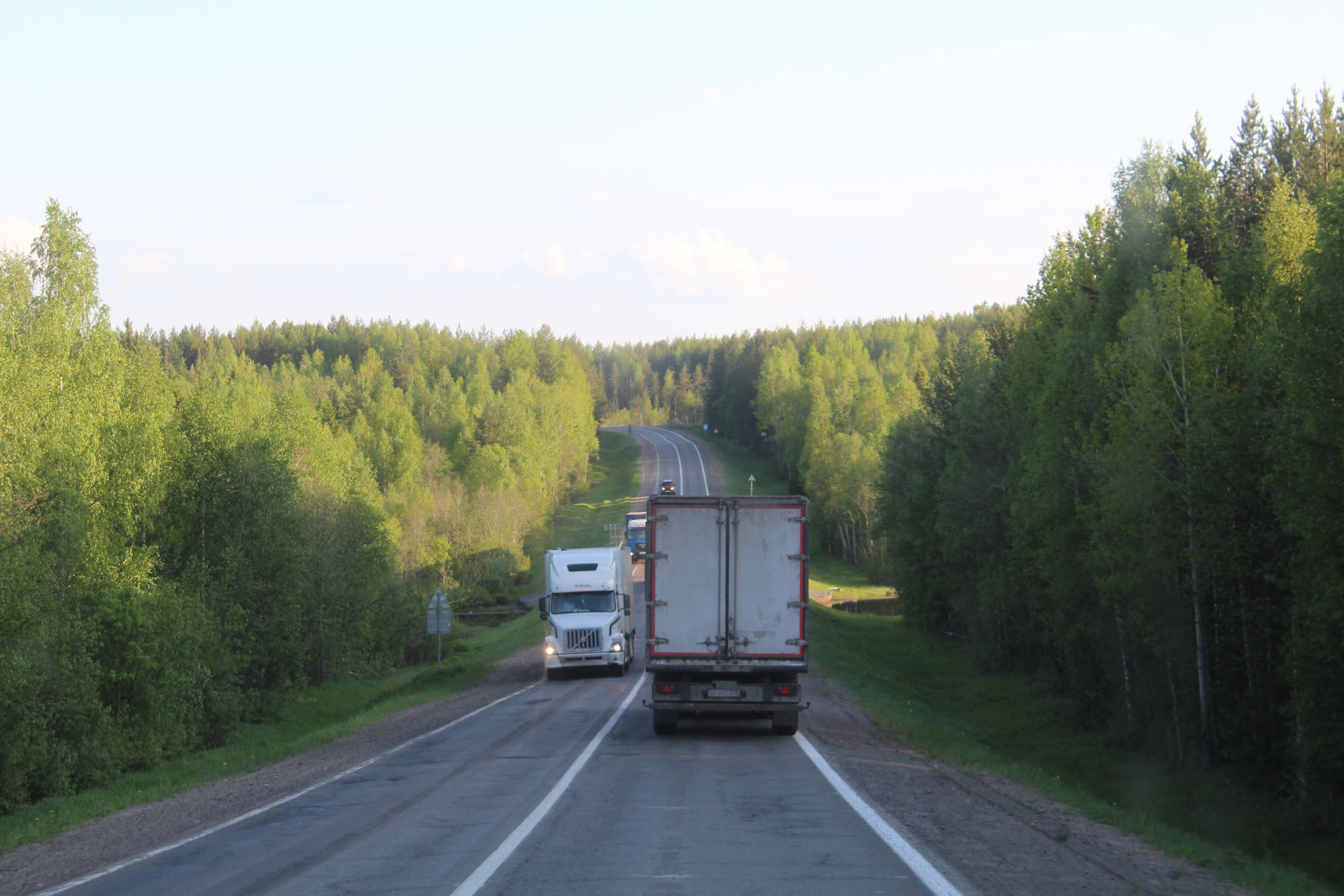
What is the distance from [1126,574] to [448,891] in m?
21.0

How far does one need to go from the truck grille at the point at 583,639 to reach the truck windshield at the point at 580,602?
708 millimetres

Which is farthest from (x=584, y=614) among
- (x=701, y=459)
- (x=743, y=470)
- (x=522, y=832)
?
(x=701, y=459)

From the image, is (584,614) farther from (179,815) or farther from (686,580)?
(179,815)

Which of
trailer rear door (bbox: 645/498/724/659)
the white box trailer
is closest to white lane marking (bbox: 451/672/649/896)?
the white box trailer

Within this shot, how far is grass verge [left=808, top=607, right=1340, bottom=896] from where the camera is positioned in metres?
10.2

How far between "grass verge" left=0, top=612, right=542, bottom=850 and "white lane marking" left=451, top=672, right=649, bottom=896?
5.68 m

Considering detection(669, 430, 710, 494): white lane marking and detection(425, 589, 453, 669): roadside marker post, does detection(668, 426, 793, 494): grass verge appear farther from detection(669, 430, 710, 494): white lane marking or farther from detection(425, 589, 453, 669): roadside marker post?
detection(425, 589, 453, 669): roadside marker post

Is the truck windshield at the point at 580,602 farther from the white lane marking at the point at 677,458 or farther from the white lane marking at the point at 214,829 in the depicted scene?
the white lane marking at the point at 677,458

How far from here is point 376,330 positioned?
499 feet

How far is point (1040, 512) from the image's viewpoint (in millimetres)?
29172

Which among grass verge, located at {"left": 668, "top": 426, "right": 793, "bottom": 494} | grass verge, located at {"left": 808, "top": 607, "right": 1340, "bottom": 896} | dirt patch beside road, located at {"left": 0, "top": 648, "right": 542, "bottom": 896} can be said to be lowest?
grass verge, located at {"left": 808, "top": 607, "right": 1340, "bottom": 896}

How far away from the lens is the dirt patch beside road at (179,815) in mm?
9266

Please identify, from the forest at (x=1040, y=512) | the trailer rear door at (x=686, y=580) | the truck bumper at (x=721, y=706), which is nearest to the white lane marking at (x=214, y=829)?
the truck bumper at (x=721, y=706)

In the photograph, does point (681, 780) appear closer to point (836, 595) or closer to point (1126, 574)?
point (1126, 574)
